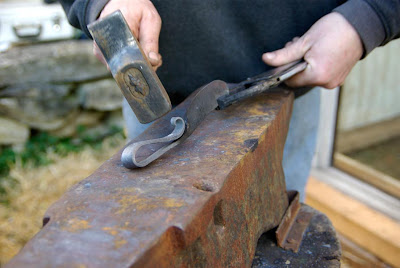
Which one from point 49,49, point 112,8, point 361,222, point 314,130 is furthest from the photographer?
point 49,49

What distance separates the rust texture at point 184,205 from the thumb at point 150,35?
15 cm

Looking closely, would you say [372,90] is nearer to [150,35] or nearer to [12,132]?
[150,35]

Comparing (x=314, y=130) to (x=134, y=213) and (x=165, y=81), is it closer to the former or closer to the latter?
(x=165, y=81)

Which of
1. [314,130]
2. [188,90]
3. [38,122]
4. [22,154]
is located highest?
[188,90]

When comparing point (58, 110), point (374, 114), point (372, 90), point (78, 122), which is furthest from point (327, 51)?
point (78, 122)

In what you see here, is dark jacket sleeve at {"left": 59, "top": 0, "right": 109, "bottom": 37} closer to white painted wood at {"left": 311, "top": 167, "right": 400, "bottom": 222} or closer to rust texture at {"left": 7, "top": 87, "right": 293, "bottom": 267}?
rust texture at {"left": 7, "top": 87, "right": 293, "bottom": 267}

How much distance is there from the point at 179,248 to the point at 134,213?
89 mm

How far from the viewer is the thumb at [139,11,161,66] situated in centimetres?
91

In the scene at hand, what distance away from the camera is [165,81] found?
1197 millimetres

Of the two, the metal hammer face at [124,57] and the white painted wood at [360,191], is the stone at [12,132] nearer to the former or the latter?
the white painted wood at [360,191]

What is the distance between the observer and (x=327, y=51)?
3.23 feet

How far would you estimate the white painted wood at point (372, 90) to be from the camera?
2613mm

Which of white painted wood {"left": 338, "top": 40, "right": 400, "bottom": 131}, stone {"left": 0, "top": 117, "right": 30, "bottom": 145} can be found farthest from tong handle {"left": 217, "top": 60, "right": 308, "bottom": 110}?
stone {"left": 0, "top": 117, "right": 30, "bottom": 145}

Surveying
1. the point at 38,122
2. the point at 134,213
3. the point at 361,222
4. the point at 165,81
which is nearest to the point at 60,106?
the point at 38,122
